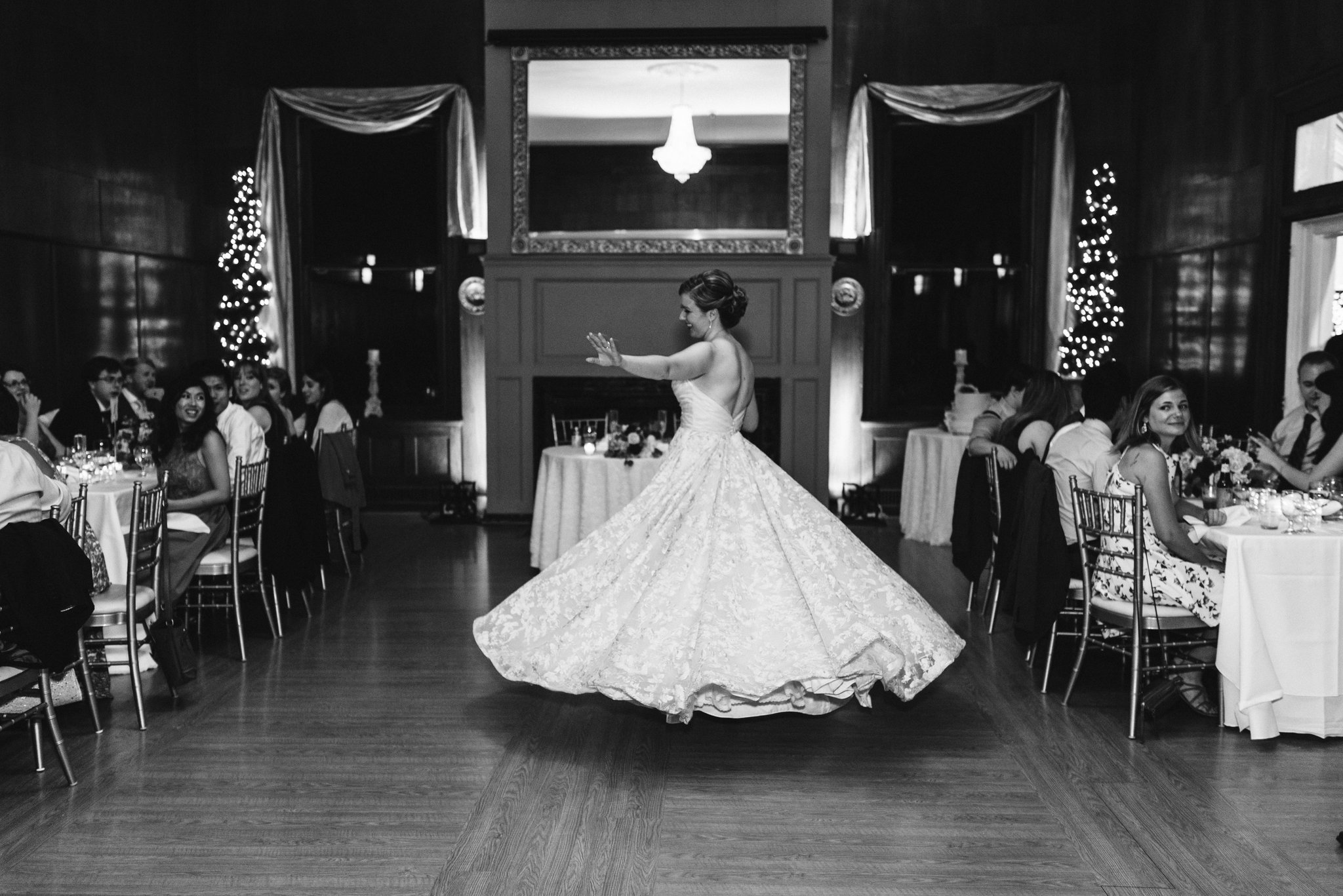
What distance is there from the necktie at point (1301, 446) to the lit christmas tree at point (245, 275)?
26.4 feet

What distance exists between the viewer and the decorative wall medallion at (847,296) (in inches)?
433

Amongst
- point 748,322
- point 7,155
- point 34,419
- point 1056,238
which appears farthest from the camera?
point 1056,238

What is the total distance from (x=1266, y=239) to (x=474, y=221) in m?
6.24

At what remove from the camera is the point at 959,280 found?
11.2 meters

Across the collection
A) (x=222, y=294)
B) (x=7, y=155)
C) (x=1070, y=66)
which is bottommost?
(x=222, y=294)

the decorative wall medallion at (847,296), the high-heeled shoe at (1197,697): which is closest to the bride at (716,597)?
the high-heeled shoe at (1197,697)

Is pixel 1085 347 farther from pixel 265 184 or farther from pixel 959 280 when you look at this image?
pixel 265 184

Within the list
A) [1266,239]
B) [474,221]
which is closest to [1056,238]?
[1266,239]

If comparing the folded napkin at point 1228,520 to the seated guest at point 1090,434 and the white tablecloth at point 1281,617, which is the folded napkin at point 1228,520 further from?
the seated guest at point 1090,434

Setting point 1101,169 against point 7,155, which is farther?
point 1101,169

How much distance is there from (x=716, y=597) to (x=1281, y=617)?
2.03 meters

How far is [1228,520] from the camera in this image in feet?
16.2

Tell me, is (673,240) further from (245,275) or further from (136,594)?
(136,594)

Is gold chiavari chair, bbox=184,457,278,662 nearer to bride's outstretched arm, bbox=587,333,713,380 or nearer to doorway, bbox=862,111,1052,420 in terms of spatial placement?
bride's outstretched arm, bbox=587,333,713,380
